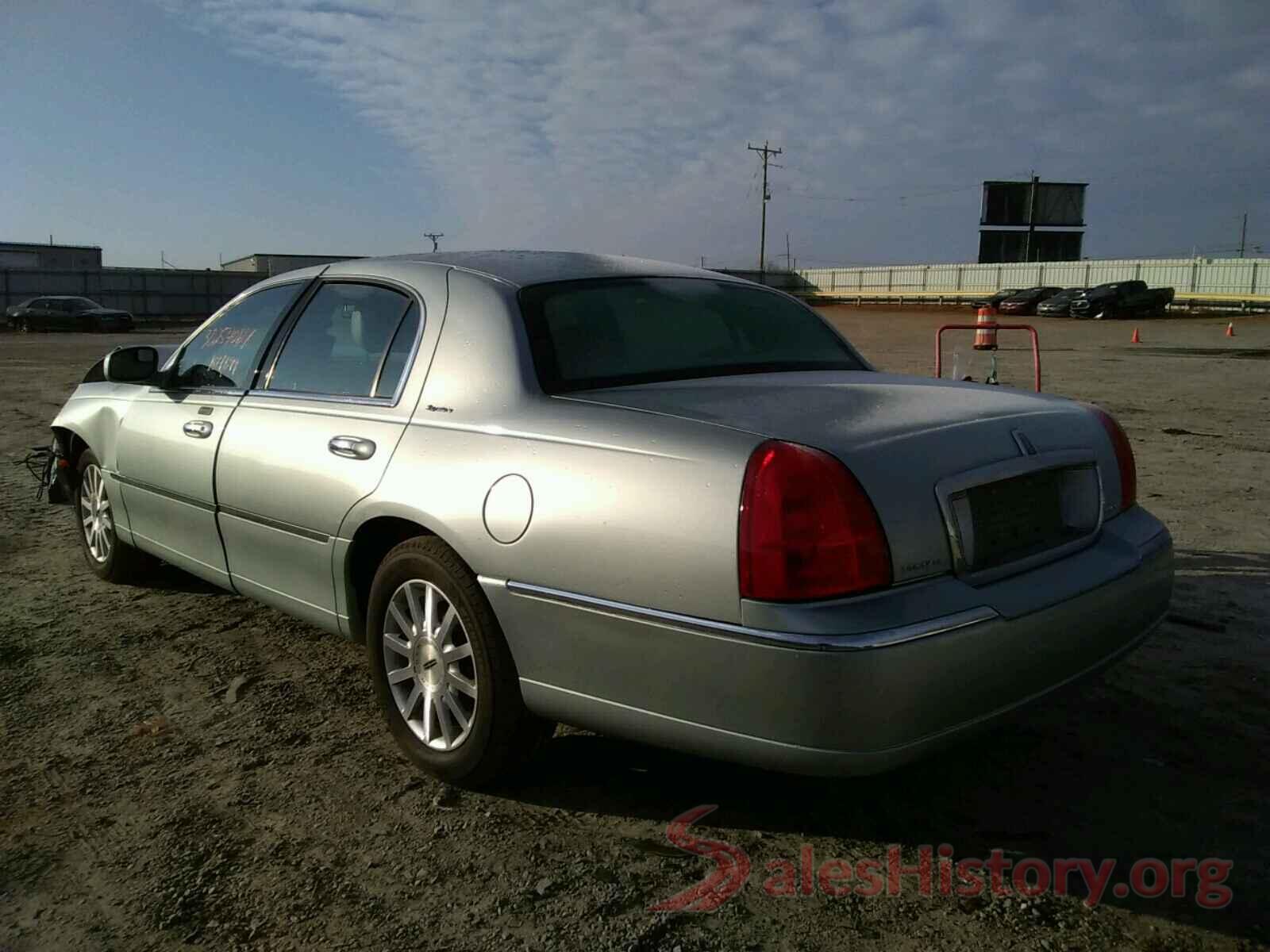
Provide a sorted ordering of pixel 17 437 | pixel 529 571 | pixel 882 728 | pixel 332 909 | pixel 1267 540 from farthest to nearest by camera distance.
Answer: pixel 17 437 < pixel 1267 540 < pixel 529 571 < pixel 332 909 < pixel 882 728

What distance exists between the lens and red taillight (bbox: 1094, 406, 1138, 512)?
3000 mm

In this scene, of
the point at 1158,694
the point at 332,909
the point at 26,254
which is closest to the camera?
the point at 332,909

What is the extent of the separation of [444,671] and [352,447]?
76 centimetres

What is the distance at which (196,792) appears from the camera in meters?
2.92

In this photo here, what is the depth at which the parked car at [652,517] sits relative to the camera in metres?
2.20

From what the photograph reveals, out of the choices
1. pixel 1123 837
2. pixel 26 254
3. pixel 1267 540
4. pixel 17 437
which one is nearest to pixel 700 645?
pixel 1123 837

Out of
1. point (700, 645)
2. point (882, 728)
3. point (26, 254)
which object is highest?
point (26, 254)

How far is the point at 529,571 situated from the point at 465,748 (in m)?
0.62

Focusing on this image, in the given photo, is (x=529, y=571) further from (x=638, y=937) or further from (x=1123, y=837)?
(x=1123, y=837)

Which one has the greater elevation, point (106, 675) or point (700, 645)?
point (700, 645)

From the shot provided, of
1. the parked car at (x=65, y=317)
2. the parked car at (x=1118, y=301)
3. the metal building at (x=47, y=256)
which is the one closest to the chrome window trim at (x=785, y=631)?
the parked car at (x=65, y=317)

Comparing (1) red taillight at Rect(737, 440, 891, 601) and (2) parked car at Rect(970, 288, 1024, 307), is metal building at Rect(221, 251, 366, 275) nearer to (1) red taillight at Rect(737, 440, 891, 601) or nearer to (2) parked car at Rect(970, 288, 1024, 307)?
(2) parked car at Rect(970, 288, 1024, 307)

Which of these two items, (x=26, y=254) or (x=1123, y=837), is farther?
(x=26, y=254)

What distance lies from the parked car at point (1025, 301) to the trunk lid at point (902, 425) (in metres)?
46.0
